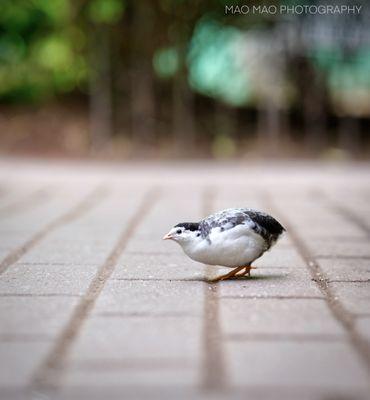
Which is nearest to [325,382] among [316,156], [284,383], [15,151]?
[284,383]

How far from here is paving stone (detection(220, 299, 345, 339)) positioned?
3.21 m

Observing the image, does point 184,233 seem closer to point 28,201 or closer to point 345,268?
point 345,268

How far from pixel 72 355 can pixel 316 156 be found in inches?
286

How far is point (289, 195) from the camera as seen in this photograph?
294 inches

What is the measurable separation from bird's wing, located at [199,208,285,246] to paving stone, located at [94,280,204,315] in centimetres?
30

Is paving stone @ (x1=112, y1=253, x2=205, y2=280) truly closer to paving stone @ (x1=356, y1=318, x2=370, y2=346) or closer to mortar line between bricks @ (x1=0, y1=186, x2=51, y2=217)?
paving stone @ (x1=356, y1=318, x2=370, y2=346)

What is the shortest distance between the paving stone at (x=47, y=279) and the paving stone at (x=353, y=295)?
1.23 m

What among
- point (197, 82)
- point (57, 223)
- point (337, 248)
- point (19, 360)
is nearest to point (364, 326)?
point (19, 360)

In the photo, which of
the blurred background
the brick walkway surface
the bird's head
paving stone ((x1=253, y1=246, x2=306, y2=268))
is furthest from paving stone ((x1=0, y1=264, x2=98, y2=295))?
the blurred background

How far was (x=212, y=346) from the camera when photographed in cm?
301

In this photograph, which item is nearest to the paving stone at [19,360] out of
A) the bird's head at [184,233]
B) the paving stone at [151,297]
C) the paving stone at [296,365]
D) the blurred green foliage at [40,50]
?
the paving stone at [151,297]

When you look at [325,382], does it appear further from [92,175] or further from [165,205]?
[92,175]

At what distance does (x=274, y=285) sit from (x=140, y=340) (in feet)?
3.78

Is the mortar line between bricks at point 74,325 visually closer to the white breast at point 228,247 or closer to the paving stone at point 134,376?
the paving stone at point 134,376
